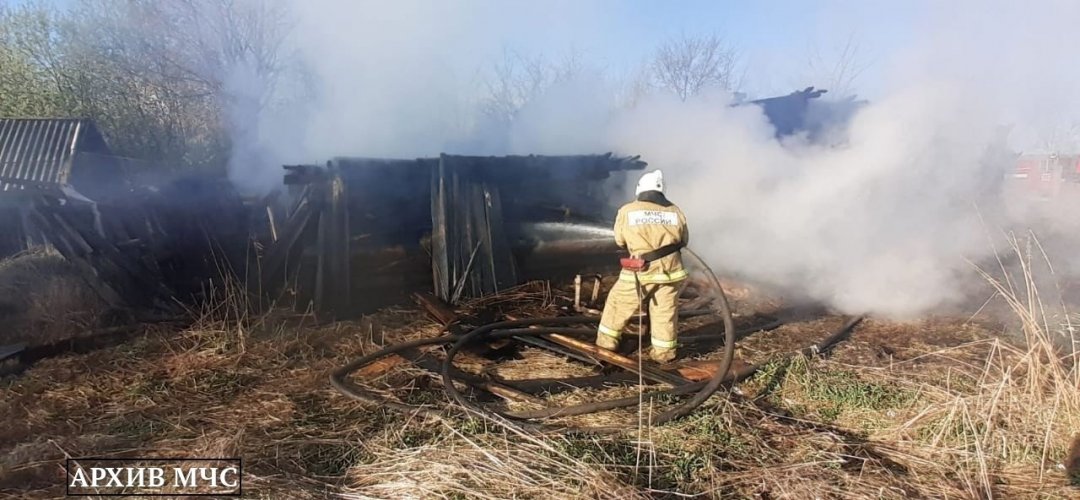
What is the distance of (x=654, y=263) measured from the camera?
416cm

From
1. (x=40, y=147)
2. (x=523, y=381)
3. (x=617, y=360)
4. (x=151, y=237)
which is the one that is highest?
(x=40, y=147)

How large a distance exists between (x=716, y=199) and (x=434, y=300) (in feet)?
11.7

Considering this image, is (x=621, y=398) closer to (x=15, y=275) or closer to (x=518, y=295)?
(x=518, y=295)

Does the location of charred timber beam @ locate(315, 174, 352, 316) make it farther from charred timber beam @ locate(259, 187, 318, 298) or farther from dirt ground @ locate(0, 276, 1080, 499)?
dirt ground @ locate(0, 276, 1080, 499)

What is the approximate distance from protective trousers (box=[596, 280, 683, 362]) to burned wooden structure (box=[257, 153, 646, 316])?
1765 millimetres

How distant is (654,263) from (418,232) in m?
2.91

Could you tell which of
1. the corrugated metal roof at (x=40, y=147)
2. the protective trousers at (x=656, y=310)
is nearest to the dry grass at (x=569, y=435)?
the protective trousers at (x=656, y=310)

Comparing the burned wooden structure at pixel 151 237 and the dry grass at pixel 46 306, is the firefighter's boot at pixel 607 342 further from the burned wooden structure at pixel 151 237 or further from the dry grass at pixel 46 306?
the dry grass at pixel 46 306

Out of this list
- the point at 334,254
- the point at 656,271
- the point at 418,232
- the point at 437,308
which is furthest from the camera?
the point at 418,232

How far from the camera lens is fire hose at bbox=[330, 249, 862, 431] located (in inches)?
130

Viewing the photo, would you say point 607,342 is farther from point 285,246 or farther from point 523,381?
point 285,246

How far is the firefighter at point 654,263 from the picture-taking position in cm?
415

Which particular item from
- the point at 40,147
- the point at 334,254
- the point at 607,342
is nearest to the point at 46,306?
the point at 334,254

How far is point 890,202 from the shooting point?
598 cm
